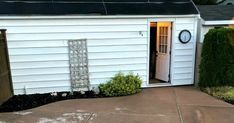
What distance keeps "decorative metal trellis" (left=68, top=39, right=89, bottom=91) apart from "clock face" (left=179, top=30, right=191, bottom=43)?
2.86 meters

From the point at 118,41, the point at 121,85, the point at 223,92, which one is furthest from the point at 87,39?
the point at 223,92

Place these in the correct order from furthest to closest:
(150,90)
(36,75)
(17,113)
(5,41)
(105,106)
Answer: (150,90) → (36,75) → (5,41) → (105,106) → (17,113)

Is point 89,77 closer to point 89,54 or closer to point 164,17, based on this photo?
point 89,54

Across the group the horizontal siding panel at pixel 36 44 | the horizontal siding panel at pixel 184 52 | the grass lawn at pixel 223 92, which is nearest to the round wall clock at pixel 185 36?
the horizontal siding panel at pixel 184 52

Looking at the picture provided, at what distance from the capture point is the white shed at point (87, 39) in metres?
6.94

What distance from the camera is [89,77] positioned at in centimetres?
752

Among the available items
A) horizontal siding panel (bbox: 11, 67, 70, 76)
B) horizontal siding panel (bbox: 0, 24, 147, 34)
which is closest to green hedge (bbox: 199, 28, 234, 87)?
horizontal siding panel (bbox: 0, 24, 147, 34)

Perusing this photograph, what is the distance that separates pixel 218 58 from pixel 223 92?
0.95m

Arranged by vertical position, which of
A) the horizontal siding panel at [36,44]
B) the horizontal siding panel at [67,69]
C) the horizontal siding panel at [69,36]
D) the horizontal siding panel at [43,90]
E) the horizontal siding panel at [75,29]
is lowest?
the horizontal siding panel at [43,90]

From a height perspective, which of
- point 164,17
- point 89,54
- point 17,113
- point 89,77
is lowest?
point 17,113

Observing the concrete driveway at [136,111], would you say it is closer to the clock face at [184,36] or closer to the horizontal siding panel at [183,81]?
the horizontal siding panel at [183,81]

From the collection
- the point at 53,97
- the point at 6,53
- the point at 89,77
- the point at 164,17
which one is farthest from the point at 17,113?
the point at 164,17

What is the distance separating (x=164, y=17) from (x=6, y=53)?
4.47 meters

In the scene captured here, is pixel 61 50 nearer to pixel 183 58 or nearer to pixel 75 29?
pixel 75 29
